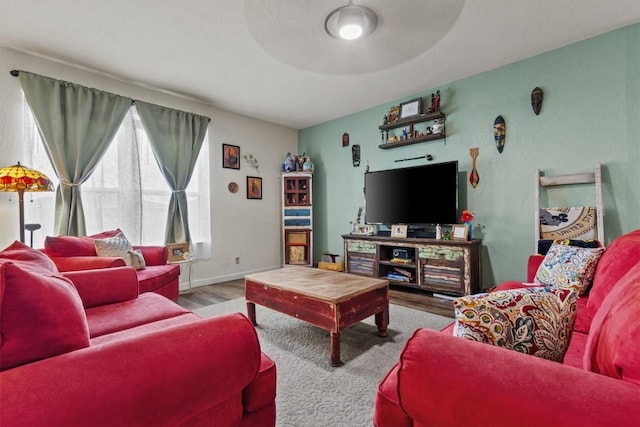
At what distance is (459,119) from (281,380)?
336cm

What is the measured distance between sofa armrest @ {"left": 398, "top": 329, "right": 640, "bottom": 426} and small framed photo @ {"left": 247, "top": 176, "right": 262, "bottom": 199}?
405 centimetres

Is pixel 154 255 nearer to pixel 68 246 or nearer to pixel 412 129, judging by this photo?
pixel 68 246

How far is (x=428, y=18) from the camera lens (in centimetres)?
155

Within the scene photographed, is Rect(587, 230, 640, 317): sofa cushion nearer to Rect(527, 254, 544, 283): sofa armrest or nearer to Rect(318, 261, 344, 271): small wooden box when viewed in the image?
Rect(527, 254, 544, 283): sofa armrest

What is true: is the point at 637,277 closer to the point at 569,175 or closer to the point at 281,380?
the point at 281,380

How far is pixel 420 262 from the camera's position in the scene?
346 cm

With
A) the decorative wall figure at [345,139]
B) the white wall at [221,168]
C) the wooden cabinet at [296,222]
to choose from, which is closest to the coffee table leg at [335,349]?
the white wall at [221,168]

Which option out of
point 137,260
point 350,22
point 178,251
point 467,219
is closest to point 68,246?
point 137,260

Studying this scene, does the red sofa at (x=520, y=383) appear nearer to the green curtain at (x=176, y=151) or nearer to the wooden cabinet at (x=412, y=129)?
the wooden cabinet at (x=412, y=129)

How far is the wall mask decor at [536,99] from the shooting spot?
2936 mm

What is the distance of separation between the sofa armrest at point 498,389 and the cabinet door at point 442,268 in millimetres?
A: 2635

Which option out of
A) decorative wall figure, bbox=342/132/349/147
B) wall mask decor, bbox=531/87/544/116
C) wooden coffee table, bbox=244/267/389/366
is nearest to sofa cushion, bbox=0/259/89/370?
wooden coffee table, bbox=244/267/389/366

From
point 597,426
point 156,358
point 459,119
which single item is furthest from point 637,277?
point 459,119

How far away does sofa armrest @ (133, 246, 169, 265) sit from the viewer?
297cm
